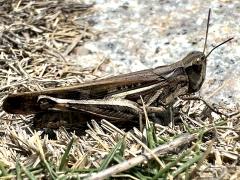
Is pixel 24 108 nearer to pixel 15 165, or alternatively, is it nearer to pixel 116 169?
pixel 15 165

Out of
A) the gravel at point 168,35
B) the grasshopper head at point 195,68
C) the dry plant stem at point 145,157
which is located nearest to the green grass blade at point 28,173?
the dry plant stem at point 145,157

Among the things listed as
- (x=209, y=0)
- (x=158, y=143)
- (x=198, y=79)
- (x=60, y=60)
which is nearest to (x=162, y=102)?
(x=198, y=79)

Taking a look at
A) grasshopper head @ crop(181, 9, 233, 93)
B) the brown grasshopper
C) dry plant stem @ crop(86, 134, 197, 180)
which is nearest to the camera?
dry plant stem @ crop(86, 134, 197, 180)

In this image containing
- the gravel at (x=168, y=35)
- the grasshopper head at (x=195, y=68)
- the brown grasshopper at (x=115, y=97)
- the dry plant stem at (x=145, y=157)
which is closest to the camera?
the dry plant stem at (x=145, y=157)

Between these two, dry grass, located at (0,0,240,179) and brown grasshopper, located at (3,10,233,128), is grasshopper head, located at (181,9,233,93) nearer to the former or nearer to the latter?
brown grasshopper, located at (3,10,233,128)

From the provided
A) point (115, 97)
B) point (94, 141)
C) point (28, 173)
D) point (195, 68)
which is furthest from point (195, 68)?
point (28, 173)

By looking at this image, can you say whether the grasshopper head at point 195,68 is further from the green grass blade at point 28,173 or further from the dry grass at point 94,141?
the green grass blade at point 28,173

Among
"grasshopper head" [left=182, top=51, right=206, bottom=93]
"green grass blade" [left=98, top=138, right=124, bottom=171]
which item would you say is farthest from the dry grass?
"grasshopper head" [left=182, top=51, right=206, bottom=93]
